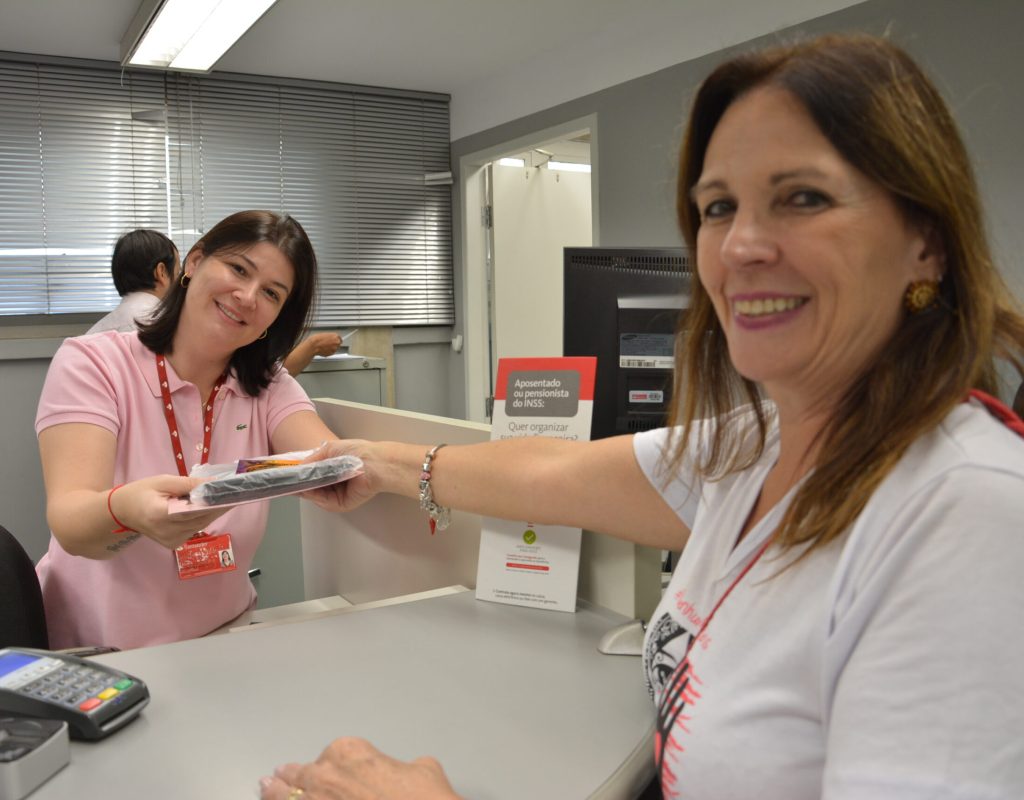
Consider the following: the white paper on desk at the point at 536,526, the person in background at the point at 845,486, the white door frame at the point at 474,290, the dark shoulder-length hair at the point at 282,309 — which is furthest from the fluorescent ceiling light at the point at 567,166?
the person in background at the point at 845,486

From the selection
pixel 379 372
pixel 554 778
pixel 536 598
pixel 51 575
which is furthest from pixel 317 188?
pixel 554 778

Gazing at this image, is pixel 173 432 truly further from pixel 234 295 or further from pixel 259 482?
pixel 259 482

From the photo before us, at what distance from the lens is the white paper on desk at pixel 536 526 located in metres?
1.31

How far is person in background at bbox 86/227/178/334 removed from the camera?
11.2ft

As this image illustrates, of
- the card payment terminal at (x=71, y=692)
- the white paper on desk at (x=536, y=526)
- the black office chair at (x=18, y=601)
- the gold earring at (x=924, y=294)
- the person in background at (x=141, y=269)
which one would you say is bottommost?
the black office chair at (x=18, y=601)

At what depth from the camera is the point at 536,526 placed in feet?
4.41

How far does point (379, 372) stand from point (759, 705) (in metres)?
3.56

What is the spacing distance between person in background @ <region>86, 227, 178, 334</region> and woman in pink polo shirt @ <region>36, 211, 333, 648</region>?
172 centimetres

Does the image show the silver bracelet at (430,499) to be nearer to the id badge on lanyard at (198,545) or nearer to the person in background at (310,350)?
the id badge on lanyard at (198,545)

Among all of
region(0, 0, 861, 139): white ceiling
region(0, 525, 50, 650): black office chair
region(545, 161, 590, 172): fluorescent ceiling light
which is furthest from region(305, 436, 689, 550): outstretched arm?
Result: region(545, 161, 590, 172): fluorescent ceiling light

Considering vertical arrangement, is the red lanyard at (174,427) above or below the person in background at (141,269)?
below

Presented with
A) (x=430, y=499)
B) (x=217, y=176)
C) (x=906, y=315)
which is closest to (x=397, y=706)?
(x=430, y=499)

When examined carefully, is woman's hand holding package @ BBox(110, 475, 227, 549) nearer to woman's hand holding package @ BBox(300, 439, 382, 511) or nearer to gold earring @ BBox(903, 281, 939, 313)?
woman's hand holding package @ BBox(300, 439, 382, 511)

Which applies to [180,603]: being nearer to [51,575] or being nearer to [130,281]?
[51,575]
